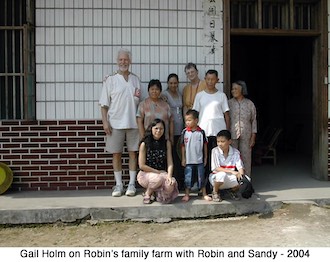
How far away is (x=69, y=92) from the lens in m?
5.62

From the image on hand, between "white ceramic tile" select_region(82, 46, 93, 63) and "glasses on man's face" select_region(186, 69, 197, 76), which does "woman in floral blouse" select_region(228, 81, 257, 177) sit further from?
"white ceramic tile" select_region(82, 46, 93, 63)

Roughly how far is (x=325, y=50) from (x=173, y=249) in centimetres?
376

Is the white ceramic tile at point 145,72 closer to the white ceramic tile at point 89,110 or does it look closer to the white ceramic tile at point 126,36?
the white ceramic tile at point 126,36

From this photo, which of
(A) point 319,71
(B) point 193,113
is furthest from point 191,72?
(A) point 319,71

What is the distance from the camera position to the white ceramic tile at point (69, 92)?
5.61m

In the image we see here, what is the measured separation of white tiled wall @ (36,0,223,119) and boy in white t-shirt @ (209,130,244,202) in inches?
48.8

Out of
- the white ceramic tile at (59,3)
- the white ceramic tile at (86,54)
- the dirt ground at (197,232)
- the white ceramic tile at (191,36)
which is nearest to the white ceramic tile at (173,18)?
the white ceramic tile at (191,36)

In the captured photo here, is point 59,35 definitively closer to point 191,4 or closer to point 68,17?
point 68,17

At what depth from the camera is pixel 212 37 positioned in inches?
227

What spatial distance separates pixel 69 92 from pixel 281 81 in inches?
263

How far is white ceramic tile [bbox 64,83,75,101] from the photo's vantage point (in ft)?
18.4

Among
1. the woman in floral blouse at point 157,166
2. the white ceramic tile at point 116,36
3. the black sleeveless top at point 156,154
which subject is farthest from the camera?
the white ceramic tile at point 116,36

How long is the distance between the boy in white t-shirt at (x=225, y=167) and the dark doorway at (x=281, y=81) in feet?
14.8

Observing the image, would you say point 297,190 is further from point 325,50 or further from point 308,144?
point 308,144
